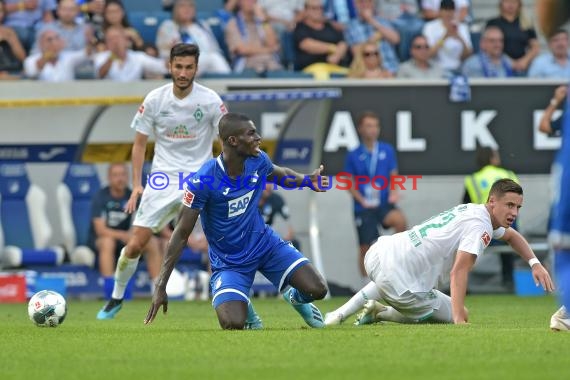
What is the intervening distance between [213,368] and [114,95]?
426 inches

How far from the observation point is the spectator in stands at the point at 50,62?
1762cm

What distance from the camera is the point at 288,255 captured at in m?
10.1

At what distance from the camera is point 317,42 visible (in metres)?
19.1

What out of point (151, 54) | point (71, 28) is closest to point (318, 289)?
point (151, 54)

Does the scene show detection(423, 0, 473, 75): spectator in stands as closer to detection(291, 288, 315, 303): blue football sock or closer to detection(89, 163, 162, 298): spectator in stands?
detection(89, 163, 162, 298): spectator in stands

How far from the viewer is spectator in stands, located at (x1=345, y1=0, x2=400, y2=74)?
19.5 m

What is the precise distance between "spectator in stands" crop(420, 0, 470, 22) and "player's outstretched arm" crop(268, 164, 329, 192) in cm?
1069

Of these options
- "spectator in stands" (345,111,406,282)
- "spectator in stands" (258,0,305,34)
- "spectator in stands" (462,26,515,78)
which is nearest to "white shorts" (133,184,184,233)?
"spectator in stands" (345,111,406,282)

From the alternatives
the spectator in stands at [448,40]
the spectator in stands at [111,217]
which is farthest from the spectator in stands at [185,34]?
the spectator in stands at [448,40]

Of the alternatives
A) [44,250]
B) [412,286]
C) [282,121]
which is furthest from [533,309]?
[44,250]

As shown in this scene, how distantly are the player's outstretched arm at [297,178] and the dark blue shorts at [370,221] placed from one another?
23.9ft

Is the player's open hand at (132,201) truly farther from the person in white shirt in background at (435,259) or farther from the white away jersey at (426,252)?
the white away jersey at (426,252)

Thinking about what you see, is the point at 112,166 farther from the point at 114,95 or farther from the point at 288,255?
the point at 288,255

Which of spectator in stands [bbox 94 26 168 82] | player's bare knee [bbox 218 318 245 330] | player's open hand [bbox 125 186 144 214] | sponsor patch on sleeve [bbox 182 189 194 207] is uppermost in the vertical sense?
sponsor patch on sleeve [bbox 182 189 194 207]
